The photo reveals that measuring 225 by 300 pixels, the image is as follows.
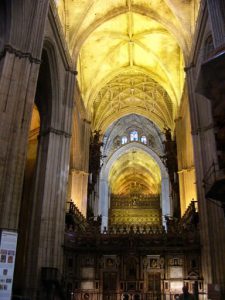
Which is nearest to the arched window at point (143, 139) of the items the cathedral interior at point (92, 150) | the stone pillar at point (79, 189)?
the cathedral interior at point (92, 150)

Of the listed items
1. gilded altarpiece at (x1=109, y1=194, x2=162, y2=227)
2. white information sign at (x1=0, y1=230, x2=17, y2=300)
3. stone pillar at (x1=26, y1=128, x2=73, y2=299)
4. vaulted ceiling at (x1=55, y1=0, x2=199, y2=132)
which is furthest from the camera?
gilded altarpiece at (x1=109, y1=194, x2=162, y2=227)

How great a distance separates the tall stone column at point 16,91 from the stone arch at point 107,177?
2057 centimetres

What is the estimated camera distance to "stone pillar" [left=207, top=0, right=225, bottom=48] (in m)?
10.7

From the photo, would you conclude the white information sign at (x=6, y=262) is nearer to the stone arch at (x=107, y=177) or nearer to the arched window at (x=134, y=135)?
the stone arch at (x=107, y=177)

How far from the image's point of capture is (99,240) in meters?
14.0

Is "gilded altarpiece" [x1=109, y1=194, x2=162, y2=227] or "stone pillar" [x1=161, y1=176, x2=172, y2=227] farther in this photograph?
"gilded altarpiece" [x1=109, y1=194, x2=162, y2=227]

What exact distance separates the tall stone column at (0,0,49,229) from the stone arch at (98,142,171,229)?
2057 cm

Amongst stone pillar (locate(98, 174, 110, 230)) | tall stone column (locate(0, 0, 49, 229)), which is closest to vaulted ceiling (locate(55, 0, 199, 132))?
tall stone column (locate(0, 0, 49, 229))

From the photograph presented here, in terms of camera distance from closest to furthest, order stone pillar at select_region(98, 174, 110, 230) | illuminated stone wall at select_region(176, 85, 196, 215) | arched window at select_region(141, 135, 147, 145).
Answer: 1. illuminated stone wall at select_region(176, 85, 196, 215)
2. stone pillar at select_region(98, 174, 110, 230)
3. arched window at select_region(141, 135, 147, 145)

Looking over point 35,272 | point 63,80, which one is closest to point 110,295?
point 35,272

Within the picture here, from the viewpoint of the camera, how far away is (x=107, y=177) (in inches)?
1262

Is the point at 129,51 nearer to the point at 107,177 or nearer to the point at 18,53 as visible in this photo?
the point at 18,53

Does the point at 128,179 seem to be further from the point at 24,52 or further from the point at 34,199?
the point at 24,52

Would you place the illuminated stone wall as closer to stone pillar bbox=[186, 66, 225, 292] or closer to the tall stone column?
stone pillar bbox=[186, 66, 225, 292]
